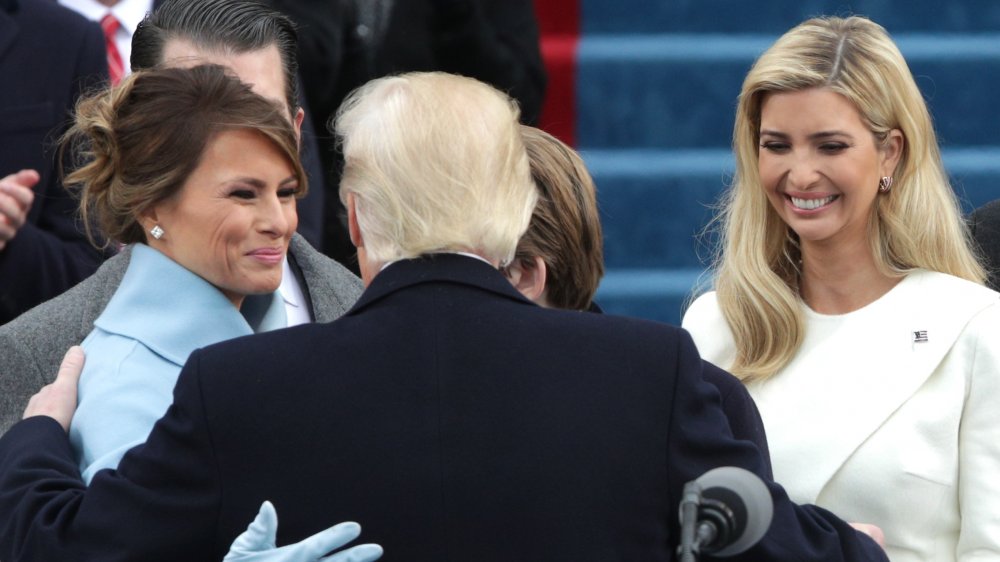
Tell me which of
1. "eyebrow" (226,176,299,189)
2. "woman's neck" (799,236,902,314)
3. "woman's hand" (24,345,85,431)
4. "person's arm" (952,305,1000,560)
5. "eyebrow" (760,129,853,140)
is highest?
"eyebrow" (760,129,853,140)

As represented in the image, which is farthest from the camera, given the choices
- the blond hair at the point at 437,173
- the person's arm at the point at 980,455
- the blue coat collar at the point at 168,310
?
the person's arm at the point at 980,455

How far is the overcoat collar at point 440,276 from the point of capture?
223 centimetres

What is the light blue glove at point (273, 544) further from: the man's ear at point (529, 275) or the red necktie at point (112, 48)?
the red necktie at point (112, 48)

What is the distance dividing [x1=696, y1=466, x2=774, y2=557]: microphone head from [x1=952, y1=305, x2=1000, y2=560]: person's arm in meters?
1.09

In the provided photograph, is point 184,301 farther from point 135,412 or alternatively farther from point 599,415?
point 599,415

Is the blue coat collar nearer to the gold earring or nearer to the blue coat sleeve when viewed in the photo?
the blue coat sleeve

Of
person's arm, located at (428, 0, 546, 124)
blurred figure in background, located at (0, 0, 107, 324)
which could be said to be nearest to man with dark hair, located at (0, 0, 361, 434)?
blurred figure in background, located at (0, 0, 107, 324)

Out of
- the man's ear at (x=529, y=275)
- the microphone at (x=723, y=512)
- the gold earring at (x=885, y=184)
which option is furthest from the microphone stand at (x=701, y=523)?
the gold earring at (x=885, y=184)

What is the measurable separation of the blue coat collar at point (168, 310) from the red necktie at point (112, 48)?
4.92ft

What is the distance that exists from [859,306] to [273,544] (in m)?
1.49

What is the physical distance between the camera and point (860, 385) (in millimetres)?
3096

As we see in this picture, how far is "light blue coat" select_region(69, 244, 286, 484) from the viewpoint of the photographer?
2420 mm

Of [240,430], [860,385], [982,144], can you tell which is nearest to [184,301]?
[240,430]

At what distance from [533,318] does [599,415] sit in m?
0.15
